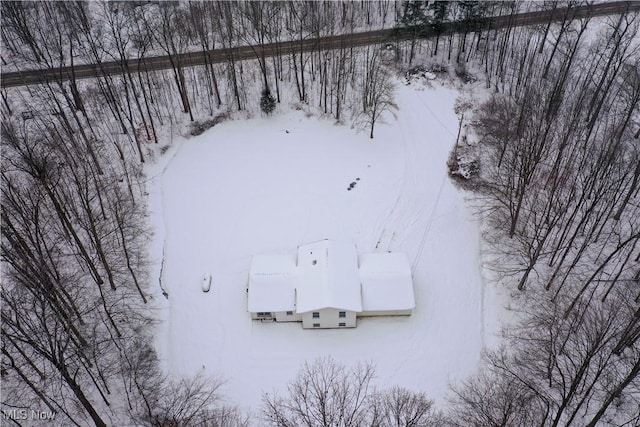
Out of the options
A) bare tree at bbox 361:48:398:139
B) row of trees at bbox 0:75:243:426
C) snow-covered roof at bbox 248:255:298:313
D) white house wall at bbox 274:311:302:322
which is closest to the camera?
row of trees at bbox 0:75:243:426

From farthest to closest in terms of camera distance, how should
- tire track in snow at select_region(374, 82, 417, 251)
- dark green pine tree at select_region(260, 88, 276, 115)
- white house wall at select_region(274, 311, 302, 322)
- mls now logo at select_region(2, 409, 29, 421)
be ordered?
dark green pine tree at select_region(260, 88, 276, 115) → tire track in snow at select_region(374, 82, 417, 251) → white house wall at select_region(274, 311, 302, 322) → mls now logo at select_region(2, 409, 29, 421)

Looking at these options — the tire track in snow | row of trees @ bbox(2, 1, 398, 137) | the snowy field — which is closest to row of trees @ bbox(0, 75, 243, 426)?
the snowy field

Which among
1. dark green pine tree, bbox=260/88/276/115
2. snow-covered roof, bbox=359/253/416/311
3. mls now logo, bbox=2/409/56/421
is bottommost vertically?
mls now logo, bbox=2/409/56/421

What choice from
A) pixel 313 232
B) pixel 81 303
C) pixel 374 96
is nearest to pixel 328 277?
pixel 313 232

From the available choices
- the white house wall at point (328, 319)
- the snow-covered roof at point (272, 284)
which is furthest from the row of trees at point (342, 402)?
the snow-covered roof at point (272, 284)

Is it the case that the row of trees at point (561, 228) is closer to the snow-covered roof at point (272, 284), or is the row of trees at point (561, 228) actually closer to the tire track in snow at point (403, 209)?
the tire track in snow at point (403, 209)

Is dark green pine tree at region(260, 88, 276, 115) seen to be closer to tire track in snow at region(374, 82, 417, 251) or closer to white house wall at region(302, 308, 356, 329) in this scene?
tire track in snow at region(374, 82, 417, 251)

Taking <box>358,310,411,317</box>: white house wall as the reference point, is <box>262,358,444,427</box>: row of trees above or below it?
below

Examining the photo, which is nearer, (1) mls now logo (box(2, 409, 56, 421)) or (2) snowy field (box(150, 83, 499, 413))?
(1) mls now logo (box(2, 409, 56, 421))

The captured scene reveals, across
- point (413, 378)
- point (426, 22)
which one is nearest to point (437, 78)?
point (426, 22)
